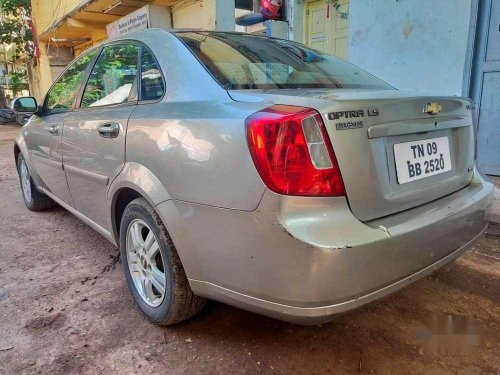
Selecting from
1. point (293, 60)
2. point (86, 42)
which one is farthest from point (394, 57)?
point (86, 42)

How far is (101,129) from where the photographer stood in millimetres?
2350

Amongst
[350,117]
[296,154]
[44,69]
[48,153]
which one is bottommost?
[48,153]

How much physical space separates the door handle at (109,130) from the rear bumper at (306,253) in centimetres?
74

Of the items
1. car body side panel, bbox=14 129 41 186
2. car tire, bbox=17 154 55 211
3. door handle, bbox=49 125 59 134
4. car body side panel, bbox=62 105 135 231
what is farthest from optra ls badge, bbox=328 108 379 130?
car tire, bbox=17 154 55 211

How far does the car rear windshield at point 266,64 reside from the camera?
1905mm

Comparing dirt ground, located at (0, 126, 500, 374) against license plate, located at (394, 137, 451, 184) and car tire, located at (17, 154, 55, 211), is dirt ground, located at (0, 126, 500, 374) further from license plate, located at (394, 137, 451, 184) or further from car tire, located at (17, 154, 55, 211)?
car tire, located at (17, 154, 55, 211)

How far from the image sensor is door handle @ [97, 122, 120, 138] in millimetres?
2213

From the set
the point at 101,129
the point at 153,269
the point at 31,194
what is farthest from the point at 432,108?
the point at 31,194

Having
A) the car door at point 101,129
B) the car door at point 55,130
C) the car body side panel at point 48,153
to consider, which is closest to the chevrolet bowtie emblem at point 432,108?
the car door at point 101,129

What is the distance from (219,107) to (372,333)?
4.40ft

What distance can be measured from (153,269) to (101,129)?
0.86 m

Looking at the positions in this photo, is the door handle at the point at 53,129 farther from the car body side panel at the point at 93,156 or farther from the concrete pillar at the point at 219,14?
the concrete pillar at the point at 219,14

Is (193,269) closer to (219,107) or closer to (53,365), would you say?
(219,107)

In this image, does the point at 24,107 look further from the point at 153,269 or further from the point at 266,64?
the point at 266,64
